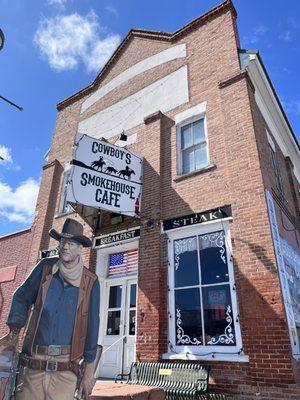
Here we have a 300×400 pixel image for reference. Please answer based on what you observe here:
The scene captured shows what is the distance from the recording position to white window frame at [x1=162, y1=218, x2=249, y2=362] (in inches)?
258

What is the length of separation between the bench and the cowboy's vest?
357cm

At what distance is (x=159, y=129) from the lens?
10164mm

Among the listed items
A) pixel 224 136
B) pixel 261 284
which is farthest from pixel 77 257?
pixel 224 136

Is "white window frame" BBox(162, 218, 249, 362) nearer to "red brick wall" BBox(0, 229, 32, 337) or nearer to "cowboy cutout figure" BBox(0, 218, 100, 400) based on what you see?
"cowboy cutout figure" BBox(0, 218, 100, 400)

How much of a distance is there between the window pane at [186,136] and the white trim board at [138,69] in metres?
2.84

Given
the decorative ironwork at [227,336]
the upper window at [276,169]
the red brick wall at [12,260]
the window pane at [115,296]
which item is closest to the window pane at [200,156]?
the upper window at [276,169]

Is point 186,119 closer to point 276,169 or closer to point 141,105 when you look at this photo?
point 141,105

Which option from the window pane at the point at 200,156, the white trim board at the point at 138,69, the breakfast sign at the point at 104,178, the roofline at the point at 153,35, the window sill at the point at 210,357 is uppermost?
the roofline at the point at 153,35

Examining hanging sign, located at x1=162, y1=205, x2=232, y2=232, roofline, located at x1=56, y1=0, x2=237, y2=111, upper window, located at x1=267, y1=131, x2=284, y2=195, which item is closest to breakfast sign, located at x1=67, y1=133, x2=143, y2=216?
hanging sign, located at x1=162, y1=205, x2=232, y2=232

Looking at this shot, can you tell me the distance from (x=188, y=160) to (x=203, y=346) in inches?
192

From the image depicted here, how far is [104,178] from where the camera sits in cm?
850

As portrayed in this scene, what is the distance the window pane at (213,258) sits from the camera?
7.34m

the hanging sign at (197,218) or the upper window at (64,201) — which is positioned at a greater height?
the upper window at (64,201)

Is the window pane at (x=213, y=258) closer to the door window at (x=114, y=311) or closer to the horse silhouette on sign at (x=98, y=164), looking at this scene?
the door window at (x=114, y=311)
